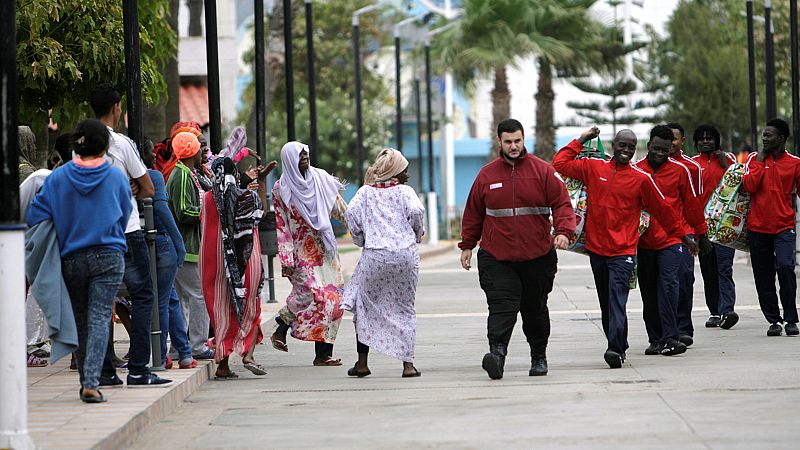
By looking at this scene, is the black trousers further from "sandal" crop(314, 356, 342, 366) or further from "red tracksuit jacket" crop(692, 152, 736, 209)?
"red tracksuit jacket" crop(692, 152, 736, 209)

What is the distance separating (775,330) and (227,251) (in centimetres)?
539

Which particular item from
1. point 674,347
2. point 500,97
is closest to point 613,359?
point 674,347

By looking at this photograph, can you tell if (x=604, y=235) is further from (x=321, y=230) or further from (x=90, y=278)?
(x=90, y=278)

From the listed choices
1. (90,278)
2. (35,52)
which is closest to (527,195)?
(90,278)

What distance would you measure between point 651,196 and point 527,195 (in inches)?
58.4

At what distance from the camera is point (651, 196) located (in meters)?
12.7

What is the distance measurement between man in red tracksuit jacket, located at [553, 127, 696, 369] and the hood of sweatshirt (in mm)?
4132

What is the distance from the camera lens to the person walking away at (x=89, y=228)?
9.80 meters

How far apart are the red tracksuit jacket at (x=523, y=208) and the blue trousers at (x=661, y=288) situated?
171cm

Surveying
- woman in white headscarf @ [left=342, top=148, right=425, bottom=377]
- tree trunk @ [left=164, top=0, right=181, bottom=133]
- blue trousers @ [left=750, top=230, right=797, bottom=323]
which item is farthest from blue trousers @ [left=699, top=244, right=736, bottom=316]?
tree trunk @ [left=164, top=0, right=181, bottom=133]

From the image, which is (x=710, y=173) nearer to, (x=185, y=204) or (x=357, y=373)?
(x=357, y=373)

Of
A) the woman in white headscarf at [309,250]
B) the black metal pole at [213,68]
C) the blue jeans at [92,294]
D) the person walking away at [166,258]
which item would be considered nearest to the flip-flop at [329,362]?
the woman in white headscarf at [309,250]

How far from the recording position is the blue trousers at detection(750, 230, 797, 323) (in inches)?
577

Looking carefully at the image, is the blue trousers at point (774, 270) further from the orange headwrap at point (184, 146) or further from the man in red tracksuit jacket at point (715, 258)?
the orange headwrap at point (184, 146)
